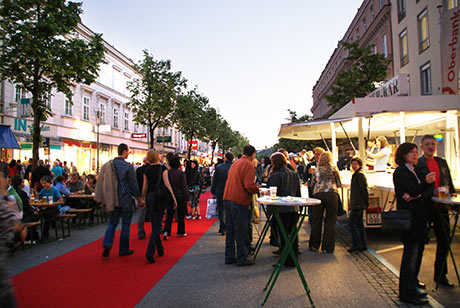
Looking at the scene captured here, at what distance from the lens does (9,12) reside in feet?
39.8

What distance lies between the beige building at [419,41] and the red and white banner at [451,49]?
816 centimetres

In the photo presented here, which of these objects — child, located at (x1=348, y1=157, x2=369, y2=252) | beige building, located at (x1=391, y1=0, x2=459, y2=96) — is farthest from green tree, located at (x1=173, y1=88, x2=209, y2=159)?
child, located at (x1=348, y1=157, x2=369, y2=252)

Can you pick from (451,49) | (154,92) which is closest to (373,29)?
(154,92)

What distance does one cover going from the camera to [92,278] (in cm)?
526

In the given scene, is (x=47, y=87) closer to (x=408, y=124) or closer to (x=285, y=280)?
(x=285, y=280)

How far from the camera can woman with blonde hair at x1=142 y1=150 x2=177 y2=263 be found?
241 inches

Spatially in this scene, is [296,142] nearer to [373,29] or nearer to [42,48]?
[373,29]

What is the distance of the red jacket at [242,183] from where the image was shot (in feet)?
18.6

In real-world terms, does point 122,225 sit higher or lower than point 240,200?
lower

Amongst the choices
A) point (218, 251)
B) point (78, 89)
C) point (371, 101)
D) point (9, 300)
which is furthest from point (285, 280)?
point (78, 89)

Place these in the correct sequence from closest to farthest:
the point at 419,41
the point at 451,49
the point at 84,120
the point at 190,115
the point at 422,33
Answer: the point at 451,49, the point at 422,33, the point at 419,41, the point at 84,120, the point at 190,115

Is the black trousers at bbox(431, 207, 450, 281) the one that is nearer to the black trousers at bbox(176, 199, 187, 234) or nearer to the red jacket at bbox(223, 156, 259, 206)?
the red jacket at bbox(223, 156, 259, 206)

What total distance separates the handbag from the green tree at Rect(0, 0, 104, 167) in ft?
37.7

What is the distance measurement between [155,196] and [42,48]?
332 inches
